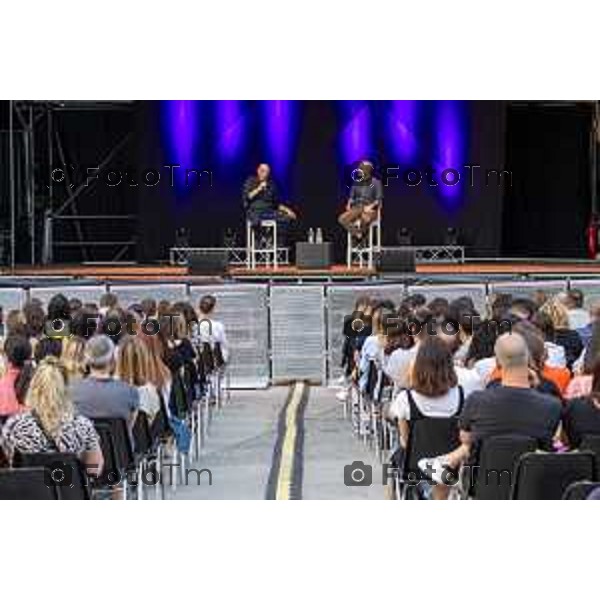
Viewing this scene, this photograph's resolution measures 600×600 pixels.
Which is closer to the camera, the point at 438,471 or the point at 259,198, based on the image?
the point at 438,471

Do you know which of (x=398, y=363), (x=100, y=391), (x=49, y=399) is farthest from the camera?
(x=398, y=363)

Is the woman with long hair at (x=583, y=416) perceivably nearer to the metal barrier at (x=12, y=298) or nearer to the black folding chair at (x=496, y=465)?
the black folding chair at (x=496, y=465)

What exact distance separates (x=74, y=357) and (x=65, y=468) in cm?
237

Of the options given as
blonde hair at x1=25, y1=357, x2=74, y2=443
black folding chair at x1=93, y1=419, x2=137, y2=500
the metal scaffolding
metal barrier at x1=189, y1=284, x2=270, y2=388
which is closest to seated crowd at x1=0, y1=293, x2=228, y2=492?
blonde hair at x1=25, y1=357, x2=74, y2=443

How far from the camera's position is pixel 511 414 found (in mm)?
8016

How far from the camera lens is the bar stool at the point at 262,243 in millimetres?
25219

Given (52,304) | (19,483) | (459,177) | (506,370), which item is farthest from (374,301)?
(459,177)

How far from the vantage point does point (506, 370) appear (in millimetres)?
8016

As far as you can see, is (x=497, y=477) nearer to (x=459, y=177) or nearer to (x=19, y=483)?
(x=19, y=483)

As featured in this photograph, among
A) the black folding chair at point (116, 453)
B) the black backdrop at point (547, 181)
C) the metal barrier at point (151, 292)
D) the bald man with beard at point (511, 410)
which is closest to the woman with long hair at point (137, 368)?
the black folding chair at point (116, 453)

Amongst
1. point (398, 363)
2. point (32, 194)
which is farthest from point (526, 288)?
point (32, 194)

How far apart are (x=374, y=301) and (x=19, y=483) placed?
8.36 meters

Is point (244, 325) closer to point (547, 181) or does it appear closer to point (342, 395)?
point (342, 395)

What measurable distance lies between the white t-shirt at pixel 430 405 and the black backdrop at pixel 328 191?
20.7m
